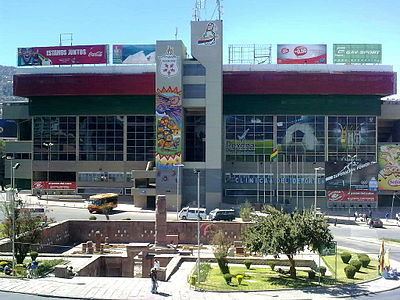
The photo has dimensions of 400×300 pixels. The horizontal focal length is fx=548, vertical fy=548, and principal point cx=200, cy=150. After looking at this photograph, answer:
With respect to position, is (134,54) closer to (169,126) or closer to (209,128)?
(169,126)

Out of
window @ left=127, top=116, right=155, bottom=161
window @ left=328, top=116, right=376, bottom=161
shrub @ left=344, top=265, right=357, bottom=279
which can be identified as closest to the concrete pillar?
shrub @ left=344, top=265, right=357, bottom=279

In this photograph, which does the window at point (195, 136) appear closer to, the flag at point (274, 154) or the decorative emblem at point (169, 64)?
Result: the decorative emblem at point (169, 64)

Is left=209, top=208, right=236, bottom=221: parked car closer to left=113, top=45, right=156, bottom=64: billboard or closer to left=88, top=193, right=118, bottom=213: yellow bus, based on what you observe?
left=88, top=193, right=118, bottom=213: yellow bus

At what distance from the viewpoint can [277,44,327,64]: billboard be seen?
9506 cm

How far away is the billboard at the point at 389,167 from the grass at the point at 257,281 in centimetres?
5304

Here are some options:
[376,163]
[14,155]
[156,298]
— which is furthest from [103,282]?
[14,155]

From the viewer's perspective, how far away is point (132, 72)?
307 ft

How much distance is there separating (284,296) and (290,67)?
62.4 meters

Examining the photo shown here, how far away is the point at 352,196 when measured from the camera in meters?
88.2

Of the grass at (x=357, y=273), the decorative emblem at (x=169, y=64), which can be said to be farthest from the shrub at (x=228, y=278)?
the decorative emblem at (x=169, y=64)

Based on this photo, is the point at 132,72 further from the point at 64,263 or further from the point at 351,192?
the point at 64,263

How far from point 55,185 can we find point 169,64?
31.0 metres

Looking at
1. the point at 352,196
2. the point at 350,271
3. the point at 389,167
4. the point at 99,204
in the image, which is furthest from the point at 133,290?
the point at 389,167

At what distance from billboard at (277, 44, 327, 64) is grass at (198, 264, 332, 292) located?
57374 millimetres
